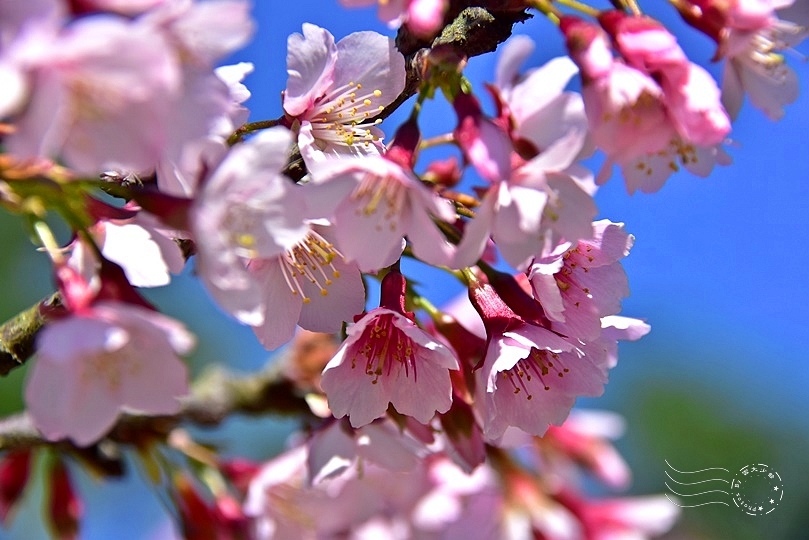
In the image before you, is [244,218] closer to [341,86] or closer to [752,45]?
[341,86]

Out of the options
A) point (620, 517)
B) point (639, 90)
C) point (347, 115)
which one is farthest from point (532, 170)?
point (620, 517)

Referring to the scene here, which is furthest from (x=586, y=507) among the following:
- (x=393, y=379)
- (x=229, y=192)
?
(x=229, y=192)

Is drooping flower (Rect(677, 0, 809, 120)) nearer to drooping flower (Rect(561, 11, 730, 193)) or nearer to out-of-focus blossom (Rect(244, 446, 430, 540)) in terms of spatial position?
drooping flower (Rect(561, 11, 730, 193))

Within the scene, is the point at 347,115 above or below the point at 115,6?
below

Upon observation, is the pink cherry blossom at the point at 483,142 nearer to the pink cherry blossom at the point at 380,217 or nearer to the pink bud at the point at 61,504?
the pink cherry blossom at the point at 380,217

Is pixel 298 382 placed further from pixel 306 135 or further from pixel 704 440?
pixel 704 440

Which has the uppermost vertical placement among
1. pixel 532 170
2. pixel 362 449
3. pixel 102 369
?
pixel 532 170

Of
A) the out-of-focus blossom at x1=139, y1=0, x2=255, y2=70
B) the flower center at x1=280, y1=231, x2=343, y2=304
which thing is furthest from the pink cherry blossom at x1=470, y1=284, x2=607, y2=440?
the out-of-focus blossom at x1=139, y1=0, x2=255, y2=70
